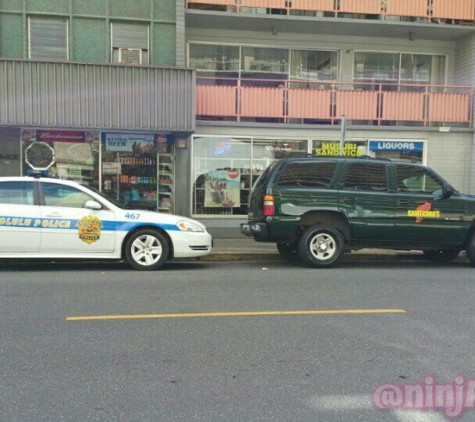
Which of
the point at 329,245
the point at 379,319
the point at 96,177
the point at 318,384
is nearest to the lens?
the point at 318,384

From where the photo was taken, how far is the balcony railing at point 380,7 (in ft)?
43.1

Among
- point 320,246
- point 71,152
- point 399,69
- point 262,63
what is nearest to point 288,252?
point 320,246

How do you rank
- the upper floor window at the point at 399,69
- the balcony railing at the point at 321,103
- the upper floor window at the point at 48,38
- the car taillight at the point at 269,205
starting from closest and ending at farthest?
the car taillight at the point at 269,205 → the upper floor window at the point at 48,38 → the balcony railing at the point at 321,103 → the upper floor window at the point at 399,69

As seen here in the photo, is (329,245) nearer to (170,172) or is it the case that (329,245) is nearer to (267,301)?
(267,301)

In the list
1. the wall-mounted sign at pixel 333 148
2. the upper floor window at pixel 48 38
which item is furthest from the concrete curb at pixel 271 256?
the upper floor window at pixel 48 38

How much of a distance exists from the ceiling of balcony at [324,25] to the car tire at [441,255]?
665 centimetres

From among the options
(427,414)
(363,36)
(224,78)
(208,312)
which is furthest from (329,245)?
(363,36)

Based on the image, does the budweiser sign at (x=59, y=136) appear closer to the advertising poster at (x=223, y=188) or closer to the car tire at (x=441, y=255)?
the advertising poster at (x=223, y=188)

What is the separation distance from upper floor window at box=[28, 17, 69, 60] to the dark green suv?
6.81m

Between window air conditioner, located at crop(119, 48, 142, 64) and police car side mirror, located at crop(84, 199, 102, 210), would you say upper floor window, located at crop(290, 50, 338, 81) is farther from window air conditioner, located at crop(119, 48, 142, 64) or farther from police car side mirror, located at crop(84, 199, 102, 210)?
police car side mirror, located at crop(84, 199, 102, 210)

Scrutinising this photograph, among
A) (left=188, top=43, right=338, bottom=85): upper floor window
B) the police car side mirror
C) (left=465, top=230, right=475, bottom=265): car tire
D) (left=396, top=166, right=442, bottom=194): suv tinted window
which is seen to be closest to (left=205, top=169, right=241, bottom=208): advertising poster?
(left=188, top=43, right=338, bottom=85): upper floor window

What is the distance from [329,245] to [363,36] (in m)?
8.20

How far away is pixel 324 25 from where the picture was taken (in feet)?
44.1

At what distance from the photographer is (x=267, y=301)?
6.16m
